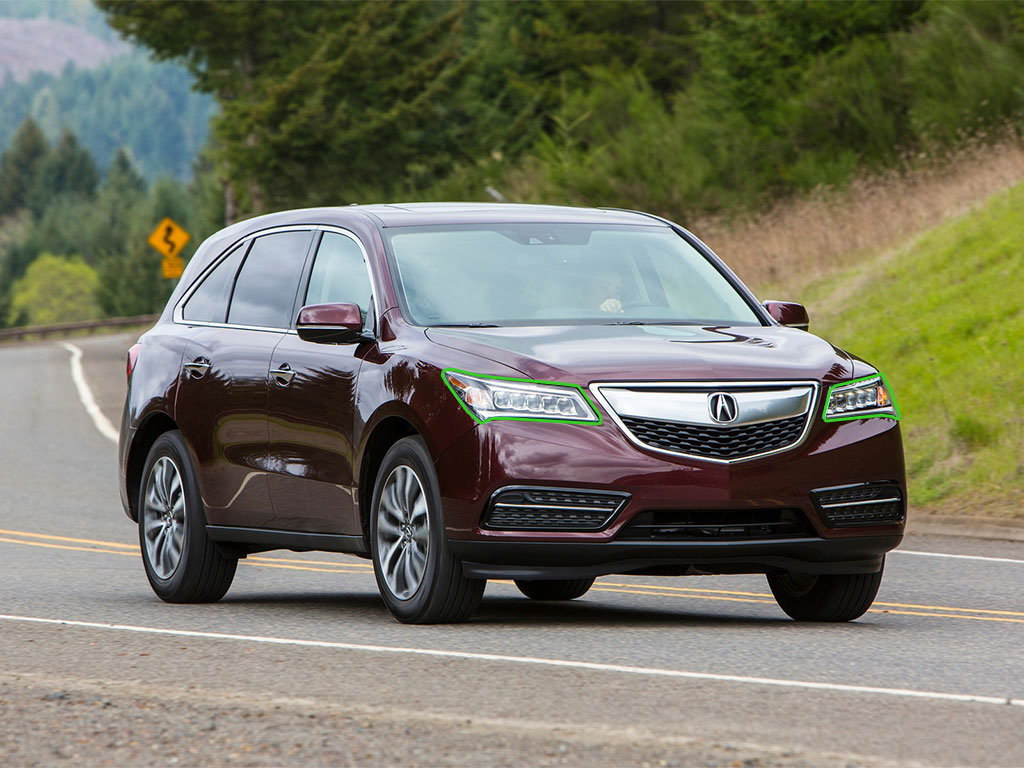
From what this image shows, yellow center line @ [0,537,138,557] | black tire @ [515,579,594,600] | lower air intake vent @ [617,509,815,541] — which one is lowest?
yellow center line @ [0,537,138,557]

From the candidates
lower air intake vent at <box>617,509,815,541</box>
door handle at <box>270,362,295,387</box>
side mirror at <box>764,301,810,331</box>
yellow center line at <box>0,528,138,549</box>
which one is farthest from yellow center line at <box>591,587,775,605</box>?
yellow center line at <box>0,528,138,549</box>

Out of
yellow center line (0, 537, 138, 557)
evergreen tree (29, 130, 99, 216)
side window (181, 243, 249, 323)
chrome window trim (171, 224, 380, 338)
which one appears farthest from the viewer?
evergreen tree (29, 130, 99, 216)

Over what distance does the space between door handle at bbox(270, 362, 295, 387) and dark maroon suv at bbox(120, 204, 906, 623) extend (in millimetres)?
11

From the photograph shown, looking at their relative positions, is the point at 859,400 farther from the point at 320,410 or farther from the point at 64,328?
the point at 64,328

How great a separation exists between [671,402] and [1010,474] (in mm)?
7620

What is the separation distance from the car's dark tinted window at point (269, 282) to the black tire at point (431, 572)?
4.93ft

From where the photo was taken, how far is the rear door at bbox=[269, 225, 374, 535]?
8.31 m

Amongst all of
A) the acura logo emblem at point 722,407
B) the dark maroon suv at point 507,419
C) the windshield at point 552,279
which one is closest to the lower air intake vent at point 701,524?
the dark maroon suv at point 507,419

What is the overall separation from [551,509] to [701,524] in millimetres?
614

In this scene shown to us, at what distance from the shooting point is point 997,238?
20656 millimetres

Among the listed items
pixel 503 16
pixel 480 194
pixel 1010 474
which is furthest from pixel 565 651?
pixel 503 16

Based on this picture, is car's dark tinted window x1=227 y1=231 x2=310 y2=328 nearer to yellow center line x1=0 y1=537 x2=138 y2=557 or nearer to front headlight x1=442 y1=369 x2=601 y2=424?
front headlight x1=442 y1=369 x2=601 y2=424

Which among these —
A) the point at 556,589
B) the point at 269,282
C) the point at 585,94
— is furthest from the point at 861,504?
the point at 585,94

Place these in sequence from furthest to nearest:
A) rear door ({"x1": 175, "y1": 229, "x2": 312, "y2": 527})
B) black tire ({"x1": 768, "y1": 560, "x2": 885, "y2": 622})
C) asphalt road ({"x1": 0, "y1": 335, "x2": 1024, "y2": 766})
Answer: rear door ({"x1": 175, "y1": 229, "x2": 312, "y2": 527}) < black tire ({"x1": 768, "y1": 560, "x2": 885, "y2": 622}) < asphalt road ({"x1": 0, "y1": 335, "x2": 1024, "y2": 766})
